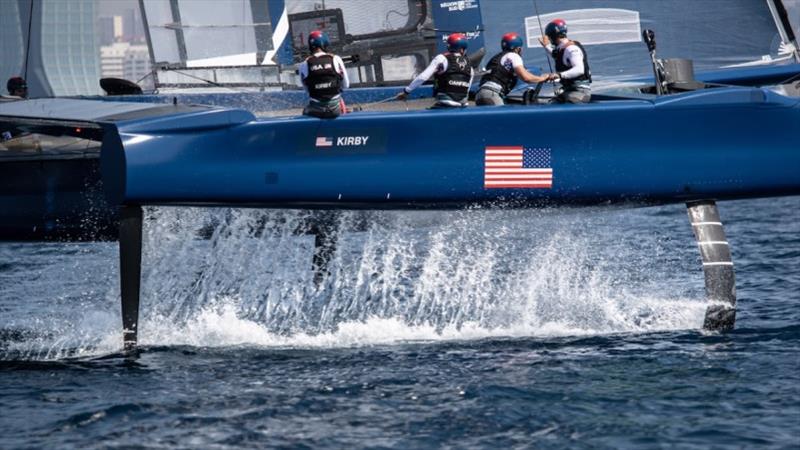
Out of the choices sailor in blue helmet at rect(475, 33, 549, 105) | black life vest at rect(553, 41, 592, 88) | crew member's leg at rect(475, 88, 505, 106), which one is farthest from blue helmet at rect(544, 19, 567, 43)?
crew member's leg at rect(475, 88, 505, 106)

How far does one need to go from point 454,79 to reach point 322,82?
3.07ft

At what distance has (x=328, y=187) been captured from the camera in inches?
303

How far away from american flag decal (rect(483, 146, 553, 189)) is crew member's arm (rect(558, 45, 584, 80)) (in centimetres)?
96

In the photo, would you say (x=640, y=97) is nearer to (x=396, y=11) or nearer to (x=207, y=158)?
(x=207, y=158)

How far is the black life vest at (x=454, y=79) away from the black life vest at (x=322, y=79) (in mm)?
739

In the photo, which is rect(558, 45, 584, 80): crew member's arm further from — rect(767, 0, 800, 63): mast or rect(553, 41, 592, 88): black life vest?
rect(767, 0, 800, 63): mast

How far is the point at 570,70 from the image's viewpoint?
850cm

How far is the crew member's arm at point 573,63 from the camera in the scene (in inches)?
334

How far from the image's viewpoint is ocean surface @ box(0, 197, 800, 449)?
614cm

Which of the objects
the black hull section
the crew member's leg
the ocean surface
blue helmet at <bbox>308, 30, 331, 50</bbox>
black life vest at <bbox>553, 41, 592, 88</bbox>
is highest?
blue helmet at <bbox>308, 30, 331, 50</bbox>

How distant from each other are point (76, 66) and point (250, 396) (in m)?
39.3

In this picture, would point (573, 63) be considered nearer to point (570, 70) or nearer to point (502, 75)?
point (570, 70)

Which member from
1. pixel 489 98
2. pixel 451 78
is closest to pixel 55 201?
pixel 451 78

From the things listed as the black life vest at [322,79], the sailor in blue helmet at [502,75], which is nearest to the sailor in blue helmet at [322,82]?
the black life vest at [322,79]
